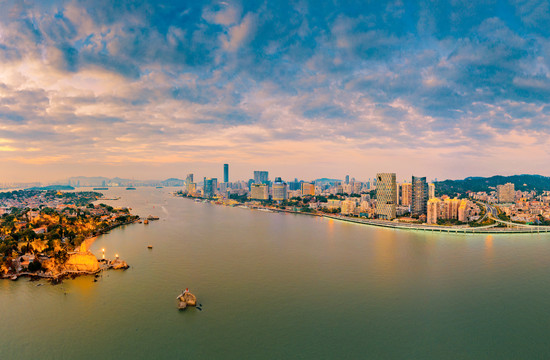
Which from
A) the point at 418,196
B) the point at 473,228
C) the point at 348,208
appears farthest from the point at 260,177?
the point at 473,228

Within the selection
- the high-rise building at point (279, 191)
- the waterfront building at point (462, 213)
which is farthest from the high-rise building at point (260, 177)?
the waterfront building at point (462, 213)

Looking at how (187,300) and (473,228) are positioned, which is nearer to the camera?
(187,300)

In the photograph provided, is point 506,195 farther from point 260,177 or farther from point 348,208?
point 260,177

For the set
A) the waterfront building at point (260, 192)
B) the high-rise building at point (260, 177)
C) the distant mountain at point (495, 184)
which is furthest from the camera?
the high-rise building at point (260, 177)

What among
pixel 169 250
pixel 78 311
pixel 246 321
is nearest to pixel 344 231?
pixel 169 250

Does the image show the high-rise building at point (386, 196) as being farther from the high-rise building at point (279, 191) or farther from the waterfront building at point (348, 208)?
the high-rise building at point (279, 191)
